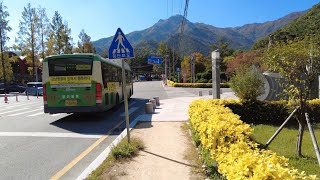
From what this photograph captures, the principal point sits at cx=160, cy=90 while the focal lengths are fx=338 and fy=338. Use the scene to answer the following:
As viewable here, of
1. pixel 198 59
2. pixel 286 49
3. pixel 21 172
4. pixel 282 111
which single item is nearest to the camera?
pixel 21 172

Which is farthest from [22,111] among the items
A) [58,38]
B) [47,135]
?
A: [58,38]

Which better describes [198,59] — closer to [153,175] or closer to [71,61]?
[71,61]

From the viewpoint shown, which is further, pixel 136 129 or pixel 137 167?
pixel 136 129

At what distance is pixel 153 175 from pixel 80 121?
855 cm

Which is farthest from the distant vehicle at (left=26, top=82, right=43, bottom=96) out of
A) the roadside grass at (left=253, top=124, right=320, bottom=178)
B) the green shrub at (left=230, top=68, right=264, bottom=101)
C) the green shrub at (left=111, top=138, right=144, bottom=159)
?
the green shrub at (left=111, top=138, right=144, bottom=159)

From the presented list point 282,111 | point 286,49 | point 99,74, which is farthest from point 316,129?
point 99,74

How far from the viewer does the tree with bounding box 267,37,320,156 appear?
7184 mm

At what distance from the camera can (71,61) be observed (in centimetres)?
1359

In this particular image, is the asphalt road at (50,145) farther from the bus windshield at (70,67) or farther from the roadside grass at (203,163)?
the roadside grass at (203,163)

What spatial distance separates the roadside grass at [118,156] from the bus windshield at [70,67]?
6.09 m

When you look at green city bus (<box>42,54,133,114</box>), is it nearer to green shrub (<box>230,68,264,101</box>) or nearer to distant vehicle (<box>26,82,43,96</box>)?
green shrub (<box>230,68,264,101</box>)

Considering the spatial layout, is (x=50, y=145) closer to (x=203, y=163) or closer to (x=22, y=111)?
(x=203, y=163)

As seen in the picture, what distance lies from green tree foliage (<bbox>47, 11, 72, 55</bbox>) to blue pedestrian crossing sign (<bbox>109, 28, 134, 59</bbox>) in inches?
1871

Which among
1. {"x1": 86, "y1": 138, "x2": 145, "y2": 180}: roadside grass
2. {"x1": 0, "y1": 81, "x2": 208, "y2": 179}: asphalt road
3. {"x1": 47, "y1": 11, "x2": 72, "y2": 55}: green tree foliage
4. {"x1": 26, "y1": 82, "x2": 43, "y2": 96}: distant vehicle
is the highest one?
{"x1": 47, "y1": 11, "x2": 72, "y2": 55}: green tree foliage
